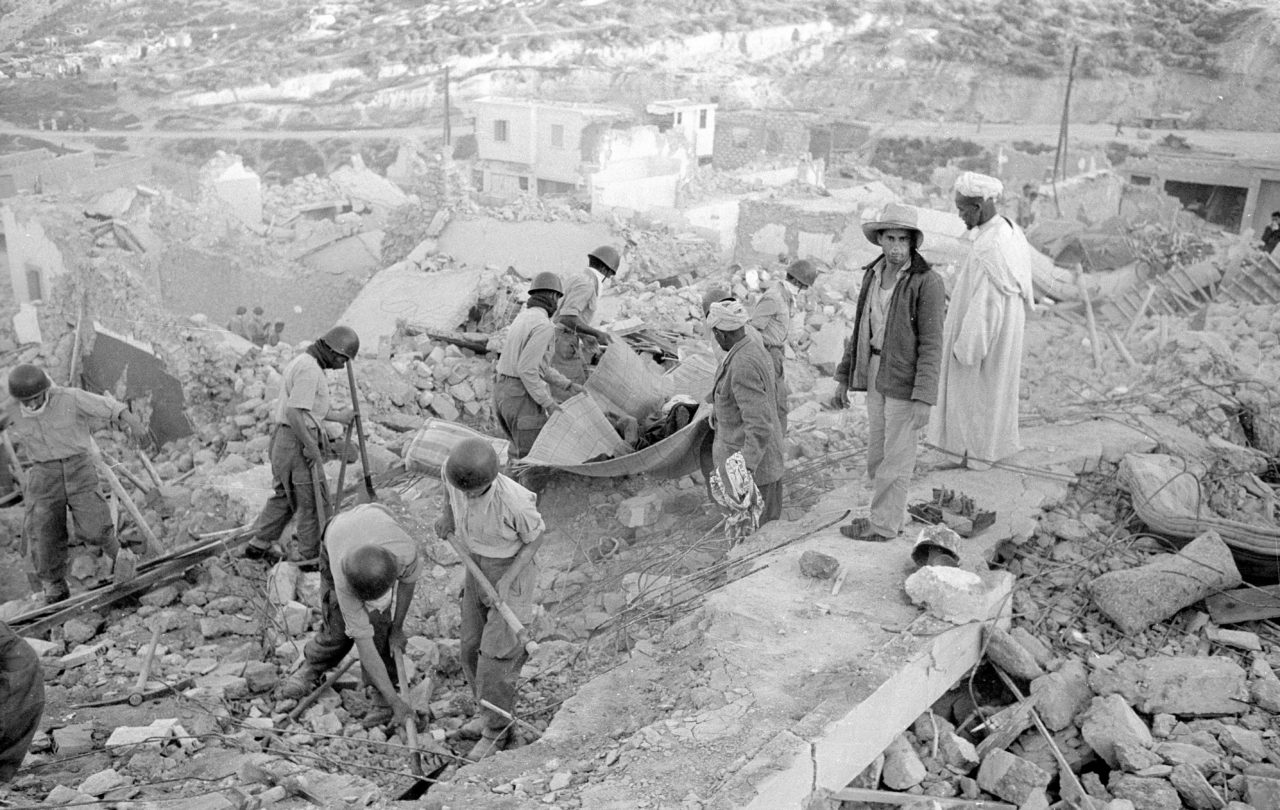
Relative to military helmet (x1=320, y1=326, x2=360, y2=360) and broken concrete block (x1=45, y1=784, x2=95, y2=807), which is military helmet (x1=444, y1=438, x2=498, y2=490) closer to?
broken concrete block (x1=45, y1=784, x2=95, y2=807)

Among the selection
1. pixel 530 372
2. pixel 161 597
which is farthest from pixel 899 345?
pixel 161 597

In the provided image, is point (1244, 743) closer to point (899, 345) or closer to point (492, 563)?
point (899, 345)

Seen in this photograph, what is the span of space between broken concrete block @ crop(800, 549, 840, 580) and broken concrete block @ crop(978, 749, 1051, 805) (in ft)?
3.39

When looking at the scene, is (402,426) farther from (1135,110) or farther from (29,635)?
(1135,110)

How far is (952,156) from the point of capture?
118 ft

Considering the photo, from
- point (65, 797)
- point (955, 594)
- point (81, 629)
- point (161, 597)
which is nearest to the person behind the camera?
point (65, 797)

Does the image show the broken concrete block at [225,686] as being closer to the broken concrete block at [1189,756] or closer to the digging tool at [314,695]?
the digging tool at [314,695]

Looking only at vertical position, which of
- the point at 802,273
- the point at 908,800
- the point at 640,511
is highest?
the point at 802,273

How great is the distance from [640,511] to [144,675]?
2594mm

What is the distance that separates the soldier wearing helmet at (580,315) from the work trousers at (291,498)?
5.14 feet

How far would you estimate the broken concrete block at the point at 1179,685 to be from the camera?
384cm

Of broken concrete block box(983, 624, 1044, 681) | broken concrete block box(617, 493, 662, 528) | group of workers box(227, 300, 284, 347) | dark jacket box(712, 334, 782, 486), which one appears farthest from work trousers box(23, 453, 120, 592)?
group of workers box(227, 300, 284, 347)

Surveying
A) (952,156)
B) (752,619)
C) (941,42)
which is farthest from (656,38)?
(752,619)

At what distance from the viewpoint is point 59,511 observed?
599 centimetres
